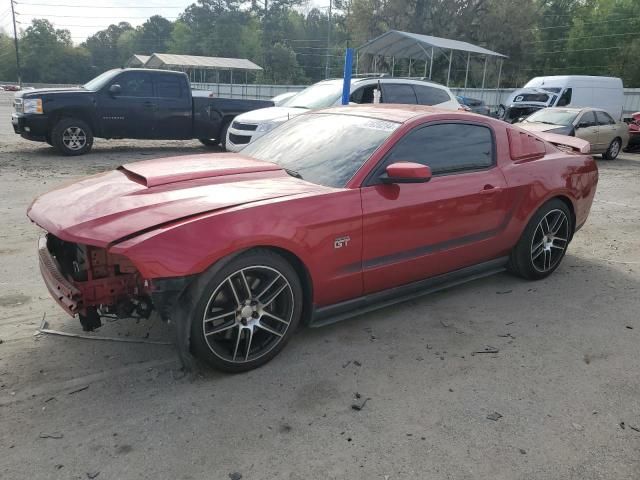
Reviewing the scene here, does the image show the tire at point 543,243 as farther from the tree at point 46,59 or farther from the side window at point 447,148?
the tree at point 46,59

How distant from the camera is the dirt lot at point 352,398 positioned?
2418mm

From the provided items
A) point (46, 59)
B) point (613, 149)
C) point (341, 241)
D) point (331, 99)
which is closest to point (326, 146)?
point (341, 241)

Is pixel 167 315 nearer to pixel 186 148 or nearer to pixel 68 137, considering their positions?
pixel 68 137

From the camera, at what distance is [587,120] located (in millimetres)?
13648

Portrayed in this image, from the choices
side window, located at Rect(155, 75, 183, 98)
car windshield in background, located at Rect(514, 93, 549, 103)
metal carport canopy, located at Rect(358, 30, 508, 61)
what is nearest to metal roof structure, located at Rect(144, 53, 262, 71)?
metal carport canopy, located at Rect(358, 30, 508, 61)

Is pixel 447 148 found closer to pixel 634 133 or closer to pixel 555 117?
pixel 555 117

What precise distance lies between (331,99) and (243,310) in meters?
8.27

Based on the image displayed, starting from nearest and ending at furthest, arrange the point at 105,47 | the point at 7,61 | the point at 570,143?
the point at 570,143, the point at 7,61, the point at 105,47

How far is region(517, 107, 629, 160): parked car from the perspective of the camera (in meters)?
13.3

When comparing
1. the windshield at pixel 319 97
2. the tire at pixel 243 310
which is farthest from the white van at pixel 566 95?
the tire at pixel 243 310

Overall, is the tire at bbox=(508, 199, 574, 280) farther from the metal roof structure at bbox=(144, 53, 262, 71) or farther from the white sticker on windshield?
the metal roof structure at bbox=(144, 53, 262, 71)

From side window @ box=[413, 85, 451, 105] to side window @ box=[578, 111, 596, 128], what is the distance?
437cm

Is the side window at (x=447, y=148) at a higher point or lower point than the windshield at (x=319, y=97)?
lower

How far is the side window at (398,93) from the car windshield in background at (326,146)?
6.67 metres
